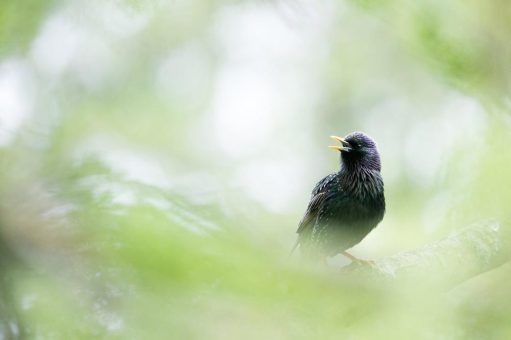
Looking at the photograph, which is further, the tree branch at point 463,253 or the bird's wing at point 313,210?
the bird's wing at point 313,210

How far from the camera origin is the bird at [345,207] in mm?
4261

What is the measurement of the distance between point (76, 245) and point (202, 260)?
239mm

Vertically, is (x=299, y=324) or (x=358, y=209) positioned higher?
(x=358, y=209)

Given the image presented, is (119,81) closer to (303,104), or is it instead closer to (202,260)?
(303,104)

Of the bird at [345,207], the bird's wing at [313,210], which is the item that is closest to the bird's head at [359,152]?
the bird at [345,207]

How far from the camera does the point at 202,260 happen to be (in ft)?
2.83

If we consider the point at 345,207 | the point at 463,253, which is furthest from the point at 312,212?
the point at 463,253

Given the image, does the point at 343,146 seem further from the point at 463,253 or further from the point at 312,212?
the point at 463,253

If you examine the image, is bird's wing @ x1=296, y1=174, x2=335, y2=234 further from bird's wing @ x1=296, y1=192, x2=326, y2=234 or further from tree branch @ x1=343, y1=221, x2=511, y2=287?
tree branch @ x1=343, y1=221, x2=511, y2=287

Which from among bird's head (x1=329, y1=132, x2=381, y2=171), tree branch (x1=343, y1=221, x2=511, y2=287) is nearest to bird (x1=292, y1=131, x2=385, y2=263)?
bird's head (x1=329, y1=132, x2=381, y2=171)

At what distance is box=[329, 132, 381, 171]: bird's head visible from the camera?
184 inches

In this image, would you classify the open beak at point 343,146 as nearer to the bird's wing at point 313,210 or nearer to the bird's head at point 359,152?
the bird's head at point 359,152

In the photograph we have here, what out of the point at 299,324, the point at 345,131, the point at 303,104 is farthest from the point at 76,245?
the point at 303,104

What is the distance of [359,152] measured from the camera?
4.74 meters
